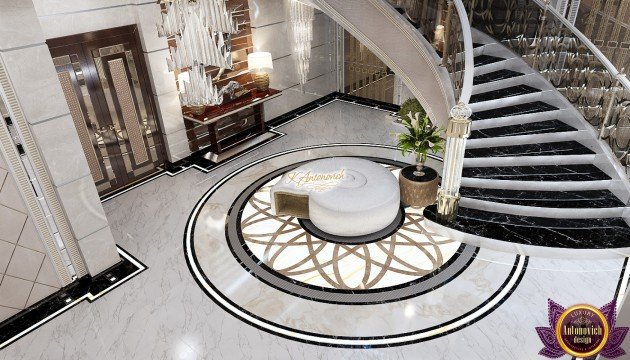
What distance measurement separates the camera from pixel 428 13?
6328mm

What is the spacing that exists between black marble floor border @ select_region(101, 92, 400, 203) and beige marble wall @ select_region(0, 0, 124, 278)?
1.81 m

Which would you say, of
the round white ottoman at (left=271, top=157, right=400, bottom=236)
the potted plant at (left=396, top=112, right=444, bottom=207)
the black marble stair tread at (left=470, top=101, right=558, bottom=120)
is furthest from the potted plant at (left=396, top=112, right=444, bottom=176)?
the black marble stair tread at (left=470, top=101, right=558, bottom=120)

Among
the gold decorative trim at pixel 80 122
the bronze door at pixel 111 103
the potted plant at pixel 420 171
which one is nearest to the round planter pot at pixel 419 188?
the potted plant at pixel 420 171

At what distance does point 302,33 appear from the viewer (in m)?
9.01

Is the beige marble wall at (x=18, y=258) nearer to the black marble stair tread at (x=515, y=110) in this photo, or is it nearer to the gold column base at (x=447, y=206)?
the gold column base at (x=447, y=206)

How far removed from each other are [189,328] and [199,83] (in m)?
2.40

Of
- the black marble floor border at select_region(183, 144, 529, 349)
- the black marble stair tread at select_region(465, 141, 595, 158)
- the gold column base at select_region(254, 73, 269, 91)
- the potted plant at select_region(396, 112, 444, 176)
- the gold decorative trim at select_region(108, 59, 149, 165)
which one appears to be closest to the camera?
the black marble floor border at select_region(183, 144, 529, 349)

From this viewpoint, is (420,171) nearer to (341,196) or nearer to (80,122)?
(341,196)

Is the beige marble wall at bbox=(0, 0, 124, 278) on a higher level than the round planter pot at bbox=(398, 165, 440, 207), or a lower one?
higher

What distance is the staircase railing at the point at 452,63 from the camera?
4.91 meters

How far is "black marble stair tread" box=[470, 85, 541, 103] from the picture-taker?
6.25m

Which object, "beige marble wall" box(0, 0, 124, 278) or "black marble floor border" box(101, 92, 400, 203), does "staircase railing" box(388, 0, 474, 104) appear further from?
"beige marble wall" box(0, 0, 124, 278)

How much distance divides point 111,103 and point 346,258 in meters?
4.17

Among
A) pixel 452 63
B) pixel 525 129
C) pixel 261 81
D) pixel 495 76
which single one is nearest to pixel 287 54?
pixel 261 81
